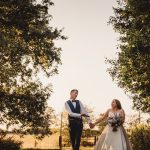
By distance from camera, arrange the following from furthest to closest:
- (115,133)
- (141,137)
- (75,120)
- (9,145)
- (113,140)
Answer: (9,145) < (141,137) < (115,133) < (113,140) < (75,120)

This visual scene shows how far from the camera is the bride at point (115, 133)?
14.7 meters

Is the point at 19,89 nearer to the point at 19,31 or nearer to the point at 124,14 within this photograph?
the point at 19,31

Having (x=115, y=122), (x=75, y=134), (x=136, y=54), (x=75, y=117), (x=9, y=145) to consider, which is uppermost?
(x=136, y=54)

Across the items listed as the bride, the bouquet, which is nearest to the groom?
the bride

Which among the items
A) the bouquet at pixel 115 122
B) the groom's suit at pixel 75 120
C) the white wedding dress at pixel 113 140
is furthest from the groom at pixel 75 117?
the white wedding dress at pixel 113 140

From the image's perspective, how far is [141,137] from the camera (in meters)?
23.4

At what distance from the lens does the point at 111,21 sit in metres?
29.8

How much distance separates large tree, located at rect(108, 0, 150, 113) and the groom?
40.7ft

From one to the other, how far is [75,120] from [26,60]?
40.5ft

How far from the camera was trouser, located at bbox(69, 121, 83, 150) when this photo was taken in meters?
13.4

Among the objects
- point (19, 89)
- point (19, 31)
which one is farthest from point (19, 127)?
point (19, 31)

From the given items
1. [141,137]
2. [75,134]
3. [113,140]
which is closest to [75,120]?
[75,134]

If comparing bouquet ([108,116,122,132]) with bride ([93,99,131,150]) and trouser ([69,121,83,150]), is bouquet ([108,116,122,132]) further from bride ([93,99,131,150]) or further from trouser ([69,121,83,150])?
trouser ([69,121,83,150])

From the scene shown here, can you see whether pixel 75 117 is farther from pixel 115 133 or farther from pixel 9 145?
pixel 9 145
